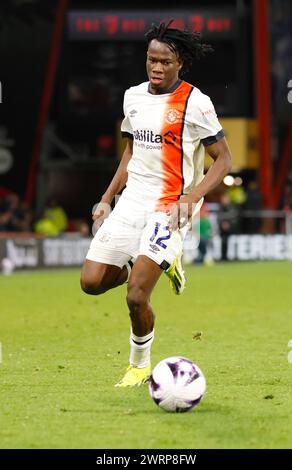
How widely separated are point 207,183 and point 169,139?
44cm

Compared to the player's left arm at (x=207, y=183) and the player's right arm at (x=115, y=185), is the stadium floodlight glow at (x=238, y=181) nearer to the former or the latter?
the player's right arm at (x=115, y=185)

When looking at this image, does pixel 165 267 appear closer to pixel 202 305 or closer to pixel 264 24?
pixel 202 305

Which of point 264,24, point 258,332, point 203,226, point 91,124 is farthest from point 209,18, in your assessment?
point 258,332

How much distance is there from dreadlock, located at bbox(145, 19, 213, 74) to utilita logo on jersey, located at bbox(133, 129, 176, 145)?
23.7 inches

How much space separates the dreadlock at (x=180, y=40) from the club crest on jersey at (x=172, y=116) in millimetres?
423

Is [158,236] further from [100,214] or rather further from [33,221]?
[33,221]

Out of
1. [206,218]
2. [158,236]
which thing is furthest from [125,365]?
[206,218]

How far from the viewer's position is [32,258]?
2800 centimetres

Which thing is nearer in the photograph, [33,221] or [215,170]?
[215,170]

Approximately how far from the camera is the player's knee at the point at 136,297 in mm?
8695

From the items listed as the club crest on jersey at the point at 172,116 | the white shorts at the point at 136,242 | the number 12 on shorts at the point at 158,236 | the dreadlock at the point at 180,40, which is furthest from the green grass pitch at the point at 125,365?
the dreadlock at the point at 180,40

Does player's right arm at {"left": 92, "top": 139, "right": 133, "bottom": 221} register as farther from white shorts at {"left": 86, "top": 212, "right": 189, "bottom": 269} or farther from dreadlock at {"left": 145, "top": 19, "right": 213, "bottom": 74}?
dreadlock at {"left": 145, "top": 19, "right": 213, "bottom": 74}

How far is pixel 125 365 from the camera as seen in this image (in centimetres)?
1052

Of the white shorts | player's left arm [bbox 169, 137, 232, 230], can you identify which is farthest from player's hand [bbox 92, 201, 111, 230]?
player's left arm [bbox 169, 137, 232, 230]
